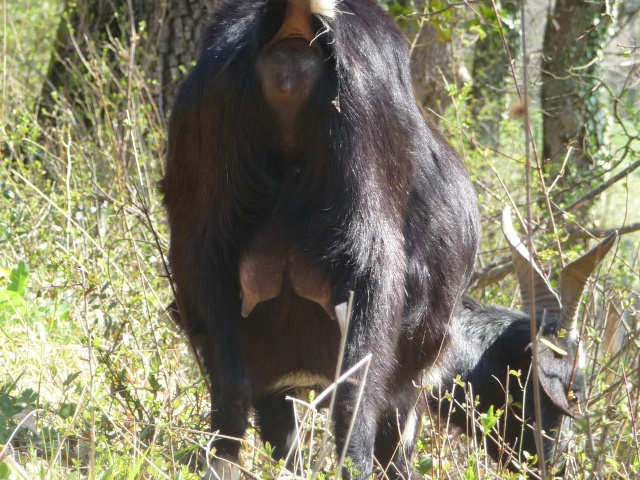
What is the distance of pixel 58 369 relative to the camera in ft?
14.6

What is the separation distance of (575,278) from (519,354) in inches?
33.3

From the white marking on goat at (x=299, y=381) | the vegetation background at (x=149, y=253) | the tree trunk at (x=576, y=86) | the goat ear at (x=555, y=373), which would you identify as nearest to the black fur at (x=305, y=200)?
the white marking on goat at (x=299, y=381)

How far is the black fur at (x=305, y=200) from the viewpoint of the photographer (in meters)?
3.18

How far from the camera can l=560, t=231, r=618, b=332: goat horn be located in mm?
3648

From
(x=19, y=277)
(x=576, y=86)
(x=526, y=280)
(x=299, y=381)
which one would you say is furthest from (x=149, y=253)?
(x=576, y=86)

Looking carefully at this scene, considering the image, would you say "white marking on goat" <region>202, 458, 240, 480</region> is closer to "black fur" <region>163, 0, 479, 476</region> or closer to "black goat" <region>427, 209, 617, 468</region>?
"black fur" <region>163, 0, 479, 476</region>

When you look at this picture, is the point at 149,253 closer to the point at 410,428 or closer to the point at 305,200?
the point at 410,428

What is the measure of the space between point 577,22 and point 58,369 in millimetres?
5183

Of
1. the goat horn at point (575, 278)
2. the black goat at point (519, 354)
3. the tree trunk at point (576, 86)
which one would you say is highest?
the tree trunk at point (576, 86)

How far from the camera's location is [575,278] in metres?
3.88

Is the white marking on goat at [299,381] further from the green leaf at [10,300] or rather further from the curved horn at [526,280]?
the green leaf at [10,300]

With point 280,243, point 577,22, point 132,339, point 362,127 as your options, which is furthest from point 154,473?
point 577,22

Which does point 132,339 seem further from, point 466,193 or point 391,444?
point 466,193

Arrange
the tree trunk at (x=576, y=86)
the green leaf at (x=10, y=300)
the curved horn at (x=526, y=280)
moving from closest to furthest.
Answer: the curved horn at (x=526, y=280) → the green leaf at (x=10, y=300) → the tree trunk at (x=576, y=86)
